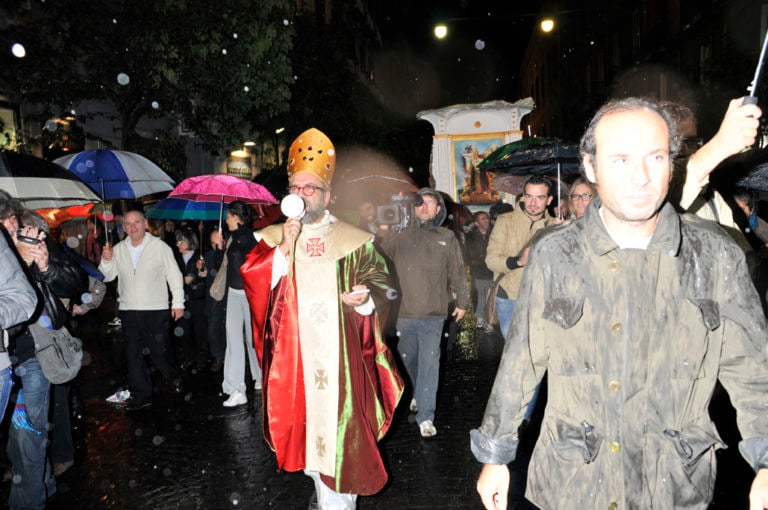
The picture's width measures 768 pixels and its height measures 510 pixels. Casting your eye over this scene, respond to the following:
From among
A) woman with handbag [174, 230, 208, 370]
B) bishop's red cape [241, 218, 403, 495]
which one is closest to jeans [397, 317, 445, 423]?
bishop's red cape [241, 218, 403, 495]

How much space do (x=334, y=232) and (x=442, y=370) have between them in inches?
174

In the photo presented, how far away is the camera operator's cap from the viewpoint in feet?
13.6

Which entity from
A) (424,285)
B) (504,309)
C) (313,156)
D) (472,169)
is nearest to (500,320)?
(504,309)

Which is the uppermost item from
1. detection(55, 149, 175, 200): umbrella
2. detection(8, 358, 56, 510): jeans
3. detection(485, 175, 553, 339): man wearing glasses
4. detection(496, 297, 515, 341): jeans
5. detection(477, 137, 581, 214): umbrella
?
detection(55, 149, 175, 200): umbrella

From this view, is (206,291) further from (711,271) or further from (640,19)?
(640,19)

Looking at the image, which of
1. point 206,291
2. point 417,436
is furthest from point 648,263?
point 206,291

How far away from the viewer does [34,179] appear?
5016mm

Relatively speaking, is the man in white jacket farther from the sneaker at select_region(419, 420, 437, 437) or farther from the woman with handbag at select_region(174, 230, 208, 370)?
the sneaker at select_region(419, 420, 437, 437)

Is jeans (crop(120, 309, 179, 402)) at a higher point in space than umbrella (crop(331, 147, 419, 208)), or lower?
lower

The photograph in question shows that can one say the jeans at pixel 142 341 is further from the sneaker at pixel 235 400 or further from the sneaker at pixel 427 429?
the sneaker at pixel 427 429

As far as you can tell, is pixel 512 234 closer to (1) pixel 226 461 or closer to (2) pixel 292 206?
(2) pixel 292 206

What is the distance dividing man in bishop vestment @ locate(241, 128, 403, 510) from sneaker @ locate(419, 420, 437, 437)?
1.71 metres

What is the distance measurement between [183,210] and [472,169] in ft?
27.6

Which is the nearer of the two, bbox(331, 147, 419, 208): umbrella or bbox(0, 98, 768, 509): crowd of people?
bbox(0, 98, 768, 509): crowd of people
